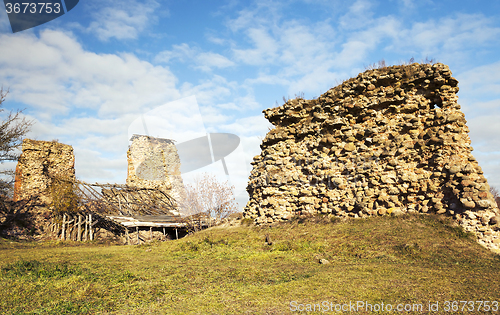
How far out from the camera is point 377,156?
9812mm

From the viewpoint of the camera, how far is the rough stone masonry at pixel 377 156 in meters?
8.05

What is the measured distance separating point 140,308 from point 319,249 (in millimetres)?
5122

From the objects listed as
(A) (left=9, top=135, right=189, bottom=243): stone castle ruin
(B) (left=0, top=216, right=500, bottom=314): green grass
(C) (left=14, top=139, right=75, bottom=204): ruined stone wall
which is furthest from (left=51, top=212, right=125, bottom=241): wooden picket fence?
(B) (left=0, top=216, right=500, bottom=314): green grass

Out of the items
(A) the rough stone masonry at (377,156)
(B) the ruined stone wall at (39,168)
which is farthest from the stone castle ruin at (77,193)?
(A) the rough stone masonry at (377,156)

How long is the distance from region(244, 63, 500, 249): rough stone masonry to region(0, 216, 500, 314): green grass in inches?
30.8

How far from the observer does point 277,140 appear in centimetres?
1245

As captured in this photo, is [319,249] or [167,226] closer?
[319,249]

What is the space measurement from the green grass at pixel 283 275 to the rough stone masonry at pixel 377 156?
0.78 metres

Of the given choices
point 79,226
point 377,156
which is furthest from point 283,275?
point 79,226

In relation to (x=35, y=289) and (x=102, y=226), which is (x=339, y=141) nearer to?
(x=35, y=289)

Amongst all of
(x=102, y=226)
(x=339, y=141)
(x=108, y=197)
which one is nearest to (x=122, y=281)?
(x=339, y=141)

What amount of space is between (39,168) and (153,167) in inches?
311

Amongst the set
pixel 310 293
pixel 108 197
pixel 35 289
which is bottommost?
pixel 310 293

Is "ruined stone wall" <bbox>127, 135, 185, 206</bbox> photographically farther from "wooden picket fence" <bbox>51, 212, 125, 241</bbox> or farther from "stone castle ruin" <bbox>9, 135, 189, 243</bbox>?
"wooden picket fence" <bbox>51, 212, 125, 241</bbox>
